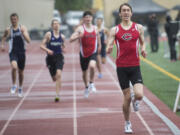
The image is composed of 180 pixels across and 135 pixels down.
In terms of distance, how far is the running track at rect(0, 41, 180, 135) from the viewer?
8625 millimetres

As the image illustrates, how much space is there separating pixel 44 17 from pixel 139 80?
113 ft

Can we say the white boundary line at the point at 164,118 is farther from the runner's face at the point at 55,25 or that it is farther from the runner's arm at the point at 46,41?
the runner's face at the point at 55,25

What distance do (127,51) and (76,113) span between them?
8.65ft

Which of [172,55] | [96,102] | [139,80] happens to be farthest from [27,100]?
[172,55]

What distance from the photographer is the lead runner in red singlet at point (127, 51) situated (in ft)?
26.2

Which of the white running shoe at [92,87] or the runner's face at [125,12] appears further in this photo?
the white running shoe at [92,87]

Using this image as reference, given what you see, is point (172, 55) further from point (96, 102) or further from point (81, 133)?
point (81, 133)

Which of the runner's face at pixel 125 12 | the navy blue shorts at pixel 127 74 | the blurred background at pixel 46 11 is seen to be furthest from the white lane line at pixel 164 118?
the blurred background at pixel 46 11

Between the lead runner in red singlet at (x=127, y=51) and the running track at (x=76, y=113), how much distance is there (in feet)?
2.16

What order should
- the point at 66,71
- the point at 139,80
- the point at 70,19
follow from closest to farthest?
the point at 139,80
the point at 66,71
the point at 70,19

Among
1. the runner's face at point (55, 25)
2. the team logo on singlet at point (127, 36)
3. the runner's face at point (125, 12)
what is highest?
the runner's face at point (125, 12)

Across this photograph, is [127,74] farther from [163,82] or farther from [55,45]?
[163,82]

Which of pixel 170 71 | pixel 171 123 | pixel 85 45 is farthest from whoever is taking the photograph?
pixel 170 71

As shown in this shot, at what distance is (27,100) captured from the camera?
12328 millimetres
